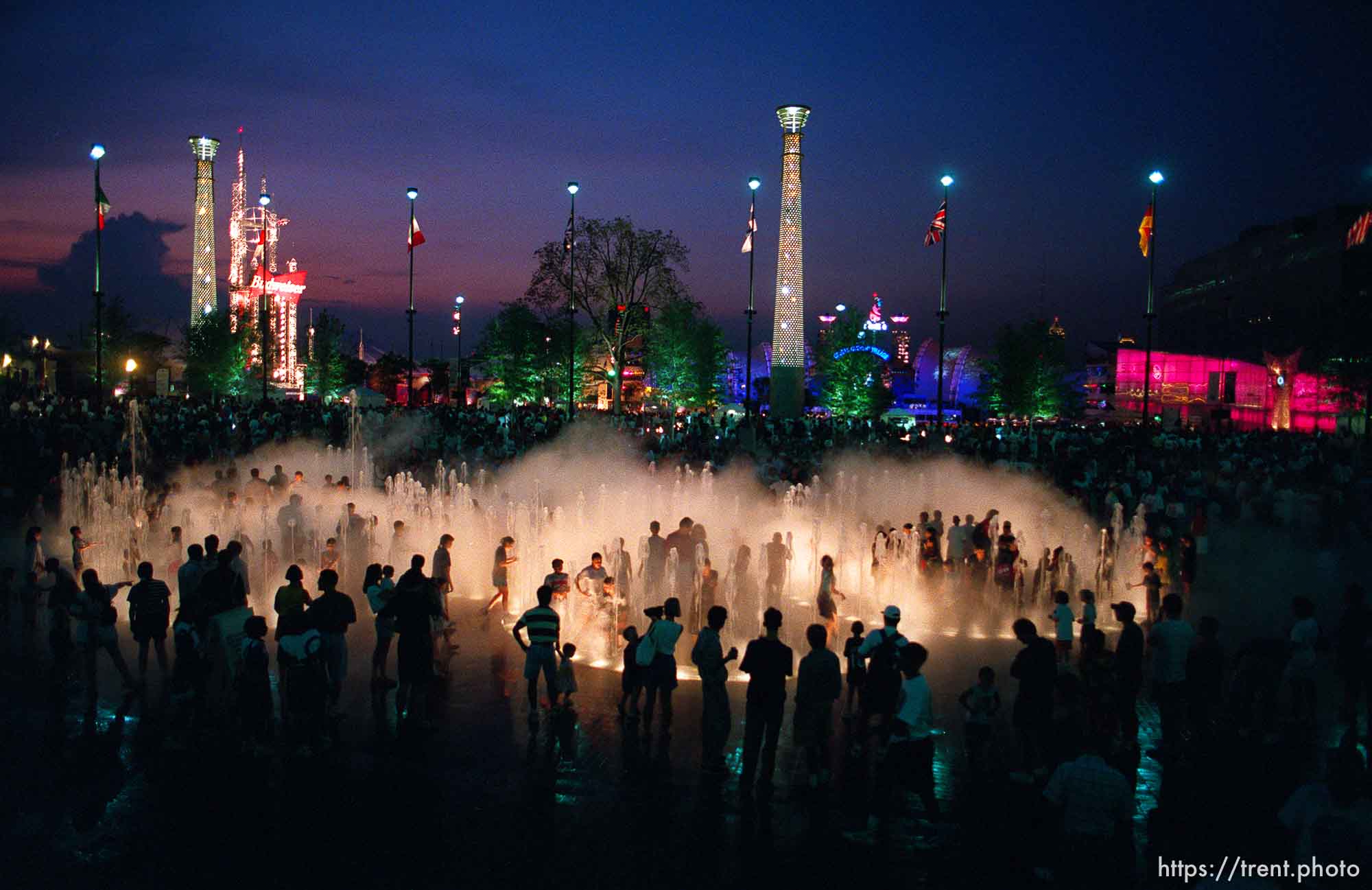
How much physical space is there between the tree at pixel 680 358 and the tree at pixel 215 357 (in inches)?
1095

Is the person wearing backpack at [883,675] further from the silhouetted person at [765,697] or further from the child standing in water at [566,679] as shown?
the child standing in water at [566,679]

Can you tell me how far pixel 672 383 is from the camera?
61125 millimetres

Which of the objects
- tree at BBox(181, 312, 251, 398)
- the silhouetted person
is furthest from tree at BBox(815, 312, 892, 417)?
the silhouetted person

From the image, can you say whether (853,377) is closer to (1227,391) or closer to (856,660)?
(1227,391)

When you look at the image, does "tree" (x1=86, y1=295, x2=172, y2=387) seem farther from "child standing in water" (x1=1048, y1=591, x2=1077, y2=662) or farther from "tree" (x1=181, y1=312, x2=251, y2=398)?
"child standing in water" (x1=1048, y1=591, x2=1077, y2=662)

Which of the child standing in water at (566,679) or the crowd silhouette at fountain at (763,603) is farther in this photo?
the child standing in water at (566,679)

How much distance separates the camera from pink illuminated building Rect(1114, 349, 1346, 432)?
57031 millimetres

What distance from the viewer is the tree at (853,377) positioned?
67000mm

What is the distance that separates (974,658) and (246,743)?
7.84 metres

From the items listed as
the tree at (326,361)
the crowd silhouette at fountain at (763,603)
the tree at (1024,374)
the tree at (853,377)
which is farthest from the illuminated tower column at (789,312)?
the tree at (326,361)

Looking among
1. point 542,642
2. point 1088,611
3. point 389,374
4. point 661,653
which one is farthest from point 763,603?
point 389,374

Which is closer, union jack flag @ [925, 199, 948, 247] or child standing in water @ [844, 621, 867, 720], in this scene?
child standing in water @ [844, 621, 867, 720]

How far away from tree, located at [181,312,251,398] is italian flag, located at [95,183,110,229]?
1304 inches

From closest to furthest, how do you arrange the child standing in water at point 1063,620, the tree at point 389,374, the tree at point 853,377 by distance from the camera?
the child standing in water at point 1063,620
the tree at point 853,377
the tree at point 389,374
